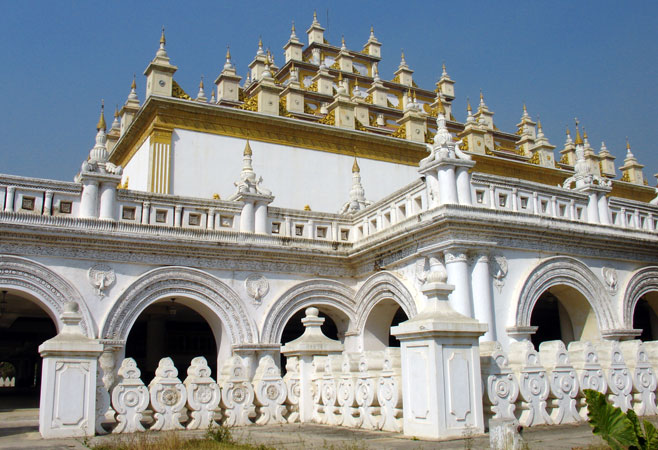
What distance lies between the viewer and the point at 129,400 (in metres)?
Result: 10.3

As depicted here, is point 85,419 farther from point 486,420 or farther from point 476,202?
point 476,202

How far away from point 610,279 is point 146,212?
10.9 meters

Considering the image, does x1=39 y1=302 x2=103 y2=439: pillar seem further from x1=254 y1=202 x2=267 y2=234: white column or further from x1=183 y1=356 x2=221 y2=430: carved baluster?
x1=254 y1=202 x2=267 y2=234: white column

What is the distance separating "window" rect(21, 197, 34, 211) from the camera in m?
13.3

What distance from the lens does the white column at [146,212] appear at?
14.4 meters

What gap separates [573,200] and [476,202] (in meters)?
3.36

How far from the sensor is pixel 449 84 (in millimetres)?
35906

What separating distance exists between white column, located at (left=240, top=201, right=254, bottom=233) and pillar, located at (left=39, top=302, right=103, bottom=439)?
231 inches

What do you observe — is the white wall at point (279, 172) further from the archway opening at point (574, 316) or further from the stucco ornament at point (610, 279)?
the stucco ornament at point (610, 279)

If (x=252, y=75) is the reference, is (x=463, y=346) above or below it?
below

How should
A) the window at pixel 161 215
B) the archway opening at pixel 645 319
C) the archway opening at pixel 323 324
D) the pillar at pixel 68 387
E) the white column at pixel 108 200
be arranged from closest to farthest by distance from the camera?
the pillar at pixel 68 387, the white column at pixel 108 200, the window at pixel 161 215, the archway opening at pixel 323 324, the archway opening at pixel 645 319

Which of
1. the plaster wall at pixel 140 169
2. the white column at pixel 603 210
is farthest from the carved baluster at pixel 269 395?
the plaster wall at pixel 140 169

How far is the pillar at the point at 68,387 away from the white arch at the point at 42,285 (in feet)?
11.0

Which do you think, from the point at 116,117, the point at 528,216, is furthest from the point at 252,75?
the point at 528,216
